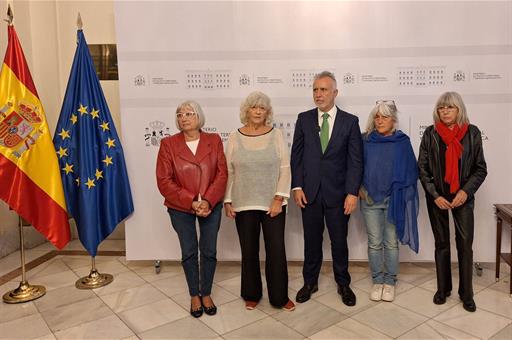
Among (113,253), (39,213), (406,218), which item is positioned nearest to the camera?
(406,218)

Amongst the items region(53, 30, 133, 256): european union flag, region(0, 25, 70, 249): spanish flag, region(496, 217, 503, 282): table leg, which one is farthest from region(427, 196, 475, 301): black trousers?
region(0, 25, 70, 249): spanish flag

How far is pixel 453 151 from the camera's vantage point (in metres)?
2.78

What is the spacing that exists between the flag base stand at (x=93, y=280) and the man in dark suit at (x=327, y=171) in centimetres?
160

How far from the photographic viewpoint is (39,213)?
3311mm

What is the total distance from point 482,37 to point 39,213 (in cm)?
366

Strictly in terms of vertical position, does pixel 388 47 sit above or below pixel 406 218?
above

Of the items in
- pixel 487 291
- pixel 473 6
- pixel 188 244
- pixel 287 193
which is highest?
pixel 473 6

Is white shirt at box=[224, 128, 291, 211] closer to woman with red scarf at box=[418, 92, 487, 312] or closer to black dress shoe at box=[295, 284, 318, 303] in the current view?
black dress shoe at box=[295, 284, 318, 303]

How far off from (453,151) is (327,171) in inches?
31.7

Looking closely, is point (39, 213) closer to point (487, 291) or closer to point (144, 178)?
point (144, 178)

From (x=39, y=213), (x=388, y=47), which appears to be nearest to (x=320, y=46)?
(x=388, y=47)

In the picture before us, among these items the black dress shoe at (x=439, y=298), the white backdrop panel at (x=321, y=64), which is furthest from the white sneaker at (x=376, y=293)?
the white backdrop panel at (x=321, y=64)

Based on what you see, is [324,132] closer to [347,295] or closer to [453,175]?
[453,175]

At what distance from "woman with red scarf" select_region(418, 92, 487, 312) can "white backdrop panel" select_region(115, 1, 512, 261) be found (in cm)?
62
